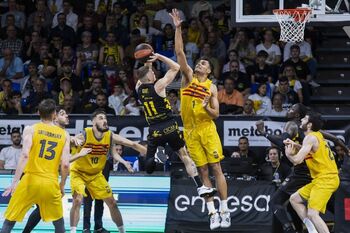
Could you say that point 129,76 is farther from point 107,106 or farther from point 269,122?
point 269,122

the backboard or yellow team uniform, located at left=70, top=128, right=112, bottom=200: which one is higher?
the backboard

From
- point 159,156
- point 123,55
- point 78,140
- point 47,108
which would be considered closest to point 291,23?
point 159,156

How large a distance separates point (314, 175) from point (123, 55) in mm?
7943

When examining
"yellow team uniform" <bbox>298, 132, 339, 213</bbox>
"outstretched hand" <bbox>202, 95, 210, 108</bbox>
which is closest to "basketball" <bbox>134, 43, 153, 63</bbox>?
"outstretched hand" <bbox>202, 95, 210, 108</bbox>

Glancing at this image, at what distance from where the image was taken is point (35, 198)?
545 inches

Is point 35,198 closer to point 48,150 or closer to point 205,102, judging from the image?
point 48,150

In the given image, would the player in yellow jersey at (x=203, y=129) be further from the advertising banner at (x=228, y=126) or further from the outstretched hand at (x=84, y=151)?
the advertising banner at (x=228, y=126)

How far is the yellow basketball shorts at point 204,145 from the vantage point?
15930 mm

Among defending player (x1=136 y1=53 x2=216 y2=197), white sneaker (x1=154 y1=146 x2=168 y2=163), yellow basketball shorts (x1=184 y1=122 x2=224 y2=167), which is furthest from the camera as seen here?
white sneaker (x1=154 y1=146 x2=168 y2=163)

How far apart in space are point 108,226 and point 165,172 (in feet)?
4.71

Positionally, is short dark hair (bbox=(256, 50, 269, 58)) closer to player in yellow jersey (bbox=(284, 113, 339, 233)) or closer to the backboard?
the backboard

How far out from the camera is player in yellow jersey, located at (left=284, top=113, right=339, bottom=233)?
15.6 meters

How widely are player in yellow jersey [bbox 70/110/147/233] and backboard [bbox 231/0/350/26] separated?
2885 mm

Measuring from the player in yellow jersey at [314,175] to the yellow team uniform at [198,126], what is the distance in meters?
1.19
